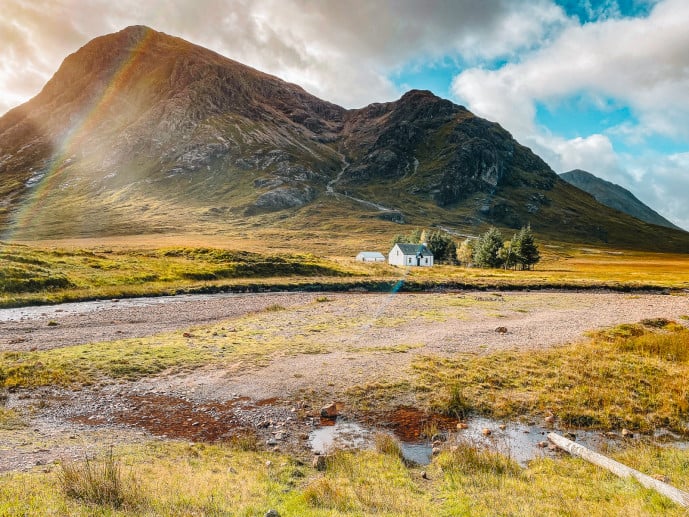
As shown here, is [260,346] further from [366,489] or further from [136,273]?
[136,273]

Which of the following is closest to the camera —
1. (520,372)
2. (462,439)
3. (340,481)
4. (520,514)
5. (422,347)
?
(520,514)

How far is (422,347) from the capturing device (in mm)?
30031

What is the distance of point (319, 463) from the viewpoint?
1378cm

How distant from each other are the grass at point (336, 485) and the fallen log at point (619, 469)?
0.33 m

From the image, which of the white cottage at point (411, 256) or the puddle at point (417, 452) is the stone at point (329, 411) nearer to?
the puddle at point (417, 452)

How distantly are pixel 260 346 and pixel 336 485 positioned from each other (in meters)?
18.7

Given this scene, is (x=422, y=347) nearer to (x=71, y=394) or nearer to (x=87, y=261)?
(x=71, y=394)

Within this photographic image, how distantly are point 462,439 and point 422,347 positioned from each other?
13796 mm

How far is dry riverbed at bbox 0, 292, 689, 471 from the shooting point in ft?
54.1

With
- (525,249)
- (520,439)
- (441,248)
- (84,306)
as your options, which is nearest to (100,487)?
(520,439)

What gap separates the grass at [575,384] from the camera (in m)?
18.9

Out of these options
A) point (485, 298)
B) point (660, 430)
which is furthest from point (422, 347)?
point (485, 298)

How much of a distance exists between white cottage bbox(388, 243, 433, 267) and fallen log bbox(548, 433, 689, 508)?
118m

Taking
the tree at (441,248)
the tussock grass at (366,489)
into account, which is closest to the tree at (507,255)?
the tree at (441,248)
